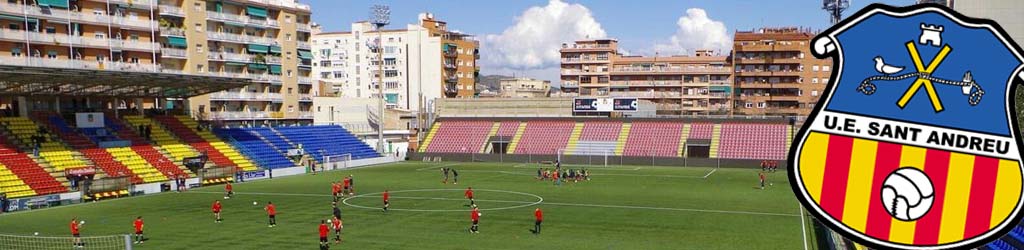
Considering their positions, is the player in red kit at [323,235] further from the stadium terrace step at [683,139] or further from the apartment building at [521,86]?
the apartment building at [521,86]

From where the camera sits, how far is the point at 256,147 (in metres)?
67.2

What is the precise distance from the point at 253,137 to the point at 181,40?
571 inches

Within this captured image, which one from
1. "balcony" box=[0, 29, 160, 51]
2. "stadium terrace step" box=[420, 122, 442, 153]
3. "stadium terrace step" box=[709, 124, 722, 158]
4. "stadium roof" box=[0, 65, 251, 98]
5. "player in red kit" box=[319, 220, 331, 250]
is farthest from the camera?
"stadium terrace step" box=[420, 122, 442, 153]

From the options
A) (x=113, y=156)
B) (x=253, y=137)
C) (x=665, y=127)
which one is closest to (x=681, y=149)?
(x=665, y=127)

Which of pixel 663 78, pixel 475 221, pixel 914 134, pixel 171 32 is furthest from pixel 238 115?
pixel 914 134

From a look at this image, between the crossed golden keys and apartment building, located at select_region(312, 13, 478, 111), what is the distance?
112 metres

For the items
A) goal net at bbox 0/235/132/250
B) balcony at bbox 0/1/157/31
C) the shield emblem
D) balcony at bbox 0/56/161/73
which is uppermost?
balcony at bbox 0/1/157/31

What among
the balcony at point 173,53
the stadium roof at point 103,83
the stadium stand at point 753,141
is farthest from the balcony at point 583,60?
the stadium roof at point 103,83

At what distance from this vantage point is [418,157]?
8025cm

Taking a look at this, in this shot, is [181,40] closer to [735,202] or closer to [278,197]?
[278,197]

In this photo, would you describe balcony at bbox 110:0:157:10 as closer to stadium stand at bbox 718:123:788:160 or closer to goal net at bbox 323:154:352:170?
goal net at bbox 323:154:352:170

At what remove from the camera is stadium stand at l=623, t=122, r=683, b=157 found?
73125 mm

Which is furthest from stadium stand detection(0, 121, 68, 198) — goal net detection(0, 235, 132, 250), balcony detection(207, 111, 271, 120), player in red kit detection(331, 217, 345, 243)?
balcony detection(207, 111, 271, 120)

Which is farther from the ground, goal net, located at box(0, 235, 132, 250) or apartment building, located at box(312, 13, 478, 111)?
apartment building, located at box(312, 13, 478, 111)
